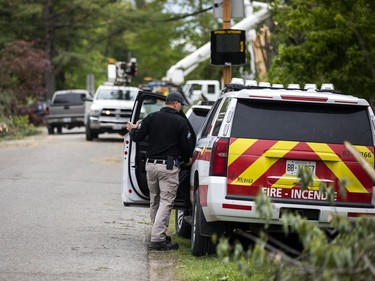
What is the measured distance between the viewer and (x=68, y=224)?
13.3 metres

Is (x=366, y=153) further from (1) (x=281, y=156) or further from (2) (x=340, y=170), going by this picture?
(1) (x=281, y=156)

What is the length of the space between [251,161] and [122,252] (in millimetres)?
2091

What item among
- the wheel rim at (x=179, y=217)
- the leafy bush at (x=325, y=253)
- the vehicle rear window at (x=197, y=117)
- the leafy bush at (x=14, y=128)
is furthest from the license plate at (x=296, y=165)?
the leafy bush at (x=14, y=128)

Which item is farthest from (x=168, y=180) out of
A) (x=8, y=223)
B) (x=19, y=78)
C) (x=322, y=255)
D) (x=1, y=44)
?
(x=1, y=44)

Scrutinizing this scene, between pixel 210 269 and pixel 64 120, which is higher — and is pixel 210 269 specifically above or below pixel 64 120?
above

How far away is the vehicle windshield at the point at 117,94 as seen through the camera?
3409 centimetres

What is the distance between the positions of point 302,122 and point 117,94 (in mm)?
24398

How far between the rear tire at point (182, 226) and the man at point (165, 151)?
0.84m

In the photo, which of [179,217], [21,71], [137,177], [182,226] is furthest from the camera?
[21,71]

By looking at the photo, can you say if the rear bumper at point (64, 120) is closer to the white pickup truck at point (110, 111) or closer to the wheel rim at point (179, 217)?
the white pickup truck at point (110, 111)

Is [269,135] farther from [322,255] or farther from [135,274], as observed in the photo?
[322,255]

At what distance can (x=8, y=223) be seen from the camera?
13164 millimetres

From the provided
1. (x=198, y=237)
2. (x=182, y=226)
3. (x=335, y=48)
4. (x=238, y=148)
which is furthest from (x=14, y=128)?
(x=238, y=148)

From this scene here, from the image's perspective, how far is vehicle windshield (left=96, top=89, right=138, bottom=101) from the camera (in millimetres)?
34094
